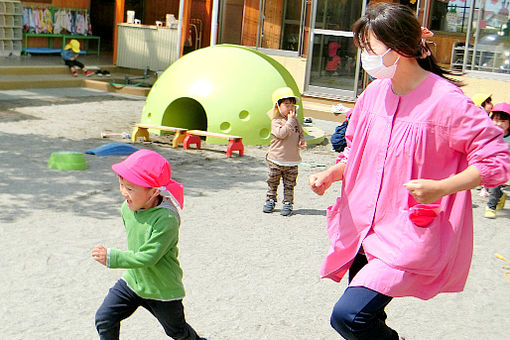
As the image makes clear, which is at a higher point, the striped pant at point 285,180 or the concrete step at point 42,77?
the concrete step at point 42,77

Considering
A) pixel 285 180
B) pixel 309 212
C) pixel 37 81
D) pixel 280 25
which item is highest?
pixel 280 25

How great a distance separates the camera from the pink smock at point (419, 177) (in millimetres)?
3018

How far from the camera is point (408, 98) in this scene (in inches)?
126

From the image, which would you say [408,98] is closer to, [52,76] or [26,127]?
[26,127]

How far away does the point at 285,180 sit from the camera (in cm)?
782

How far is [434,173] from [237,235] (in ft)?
12.3

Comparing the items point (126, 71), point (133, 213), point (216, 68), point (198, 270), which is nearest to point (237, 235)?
point (198, 270)

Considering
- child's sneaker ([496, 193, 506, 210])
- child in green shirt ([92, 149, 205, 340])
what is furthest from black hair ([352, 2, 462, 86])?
child's sneaker ([496, 193, 506, 210])

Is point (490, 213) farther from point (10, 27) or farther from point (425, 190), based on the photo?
point (10, 27)

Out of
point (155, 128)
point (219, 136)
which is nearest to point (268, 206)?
point (219, 136)

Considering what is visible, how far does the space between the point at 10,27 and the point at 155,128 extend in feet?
33.3

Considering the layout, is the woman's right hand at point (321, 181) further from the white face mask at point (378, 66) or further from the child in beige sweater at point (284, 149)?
the child in beige sweater at point (284, 149)

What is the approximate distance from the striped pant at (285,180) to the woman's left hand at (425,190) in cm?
482

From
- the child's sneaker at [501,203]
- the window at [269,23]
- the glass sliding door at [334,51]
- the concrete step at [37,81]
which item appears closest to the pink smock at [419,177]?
the child's sneaker at [501,203]
